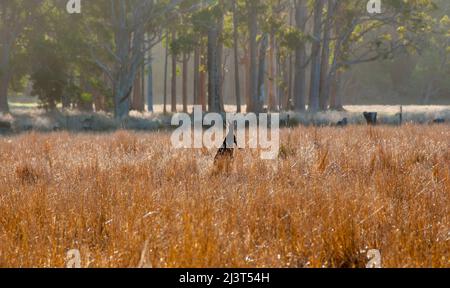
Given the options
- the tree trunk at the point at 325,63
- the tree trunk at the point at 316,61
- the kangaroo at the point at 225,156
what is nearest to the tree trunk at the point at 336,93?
the tree trunk at the point at 325,63

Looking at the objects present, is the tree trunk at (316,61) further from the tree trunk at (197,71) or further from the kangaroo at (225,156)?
the kangaroo at (225,156)

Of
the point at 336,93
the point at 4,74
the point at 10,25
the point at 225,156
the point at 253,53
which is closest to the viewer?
the point at 225,156

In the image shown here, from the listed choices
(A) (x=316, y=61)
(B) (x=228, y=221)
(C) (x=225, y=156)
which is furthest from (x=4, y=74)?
(B) (x=228, y=221)

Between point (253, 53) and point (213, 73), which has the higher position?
point (253, 53)

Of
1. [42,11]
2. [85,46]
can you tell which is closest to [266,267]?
[85,46]

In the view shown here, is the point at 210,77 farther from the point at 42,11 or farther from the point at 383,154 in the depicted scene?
the point at 383,154

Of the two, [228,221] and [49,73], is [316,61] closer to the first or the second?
[49,73]

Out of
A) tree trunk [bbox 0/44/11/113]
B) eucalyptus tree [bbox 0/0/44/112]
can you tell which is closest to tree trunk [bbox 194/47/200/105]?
eucalyptus tree [bbox 0/0/44/112]

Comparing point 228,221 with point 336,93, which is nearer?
point 228,221

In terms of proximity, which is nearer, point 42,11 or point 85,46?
point 85,46

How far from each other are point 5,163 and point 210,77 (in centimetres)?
2104

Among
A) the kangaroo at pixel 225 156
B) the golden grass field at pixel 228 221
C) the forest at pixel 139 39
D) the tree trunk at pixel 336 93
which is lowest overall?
the golden grass field at pixel 228 221

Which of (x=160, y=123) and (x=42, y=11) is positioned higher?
(x=42, y=11)

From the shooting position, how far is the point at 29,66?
99.9 ft
